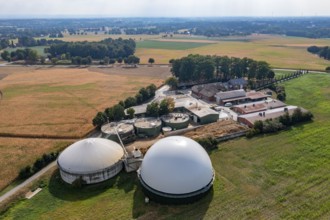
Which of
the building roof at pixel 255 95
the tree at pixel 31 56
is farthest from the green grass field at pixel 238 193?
the tree at pixel 31 56

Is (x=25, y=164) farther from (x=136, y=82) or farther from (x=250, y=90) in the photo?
(x=250, y=90)

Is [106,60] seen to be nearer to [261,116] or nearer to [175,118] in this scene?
[175,118]

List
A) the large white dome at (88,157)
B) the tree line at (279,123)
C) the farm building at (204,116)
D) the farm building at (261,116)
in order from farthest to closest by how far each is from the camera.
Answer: the farm building at (204,116), the farm building at (261,116), the tree line at (279,123), the large white dome at (88,157)

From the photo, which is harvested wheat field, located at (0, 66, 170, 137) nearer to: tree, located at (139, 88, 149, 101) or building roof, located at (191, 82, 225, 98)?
tree, located at (139, 88, 149, 101)

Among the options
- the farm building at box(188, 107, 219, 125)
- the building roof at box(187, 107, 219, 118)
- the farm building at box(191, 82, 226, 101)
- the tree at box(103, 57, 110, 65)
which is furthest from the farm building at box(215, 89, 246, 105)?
the tree at box(103, 57, 110, 65)

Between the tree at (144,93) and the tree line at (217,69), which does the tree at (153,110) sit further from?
the tree line at (217,69)

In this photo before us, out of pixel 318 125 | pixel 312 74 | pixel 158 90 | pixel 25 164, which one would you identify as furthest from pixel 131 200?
pixel 312 74
